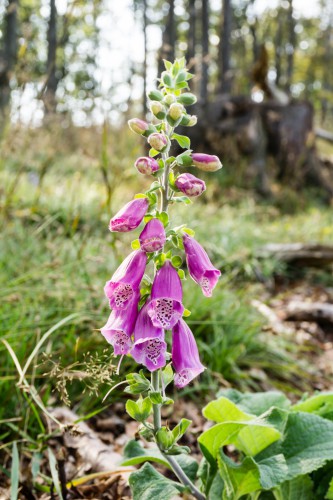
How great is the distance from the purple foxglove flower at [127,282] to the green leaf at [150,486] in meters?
0.50

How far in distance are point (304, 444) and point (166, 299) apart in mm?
649

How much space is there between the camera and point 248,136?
10.7m

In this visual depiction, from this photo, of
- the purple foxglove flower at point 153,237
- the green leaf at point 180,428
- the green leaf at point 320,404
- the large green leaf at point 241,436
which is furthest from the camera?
the green leaf at point 320,404

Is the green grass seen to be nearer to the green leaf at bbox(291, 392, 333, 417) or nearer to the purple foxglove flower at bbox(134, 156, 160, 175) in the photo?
the purple foxglove flower at bbox(134, 156, 160, 175)

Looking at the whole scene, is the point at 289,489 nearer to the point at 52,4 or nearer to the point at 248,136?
the point at 248,136

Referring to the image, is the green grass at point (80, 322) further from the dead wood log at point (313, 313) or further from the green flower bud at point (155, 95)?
the green flower bud at point (155, 95)

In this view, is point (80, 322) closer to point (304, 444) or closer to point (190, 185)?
point (304, 444)

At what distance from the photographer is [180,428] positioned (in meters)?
1.26

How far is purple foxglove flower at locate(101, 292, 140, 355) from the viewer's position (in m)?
1.18

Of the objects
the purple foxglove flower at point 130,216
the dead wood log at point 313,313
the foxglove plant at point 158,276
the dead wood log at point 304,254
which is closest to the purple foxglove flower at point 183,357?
the foxglove plant at point 158,276

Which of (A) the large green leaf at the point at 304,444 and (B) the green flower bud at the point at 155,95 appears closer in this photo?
(B) the green flower bud at the point at 155,95

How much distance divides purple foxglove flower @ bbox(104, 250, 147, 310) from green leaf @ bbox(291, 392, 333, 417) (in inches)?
30.7

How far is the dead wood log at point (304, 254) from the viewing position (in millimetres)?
5391

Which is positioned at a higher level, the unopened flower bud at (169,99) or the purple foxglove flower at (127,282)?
the unopened flower bud at (169,99)
